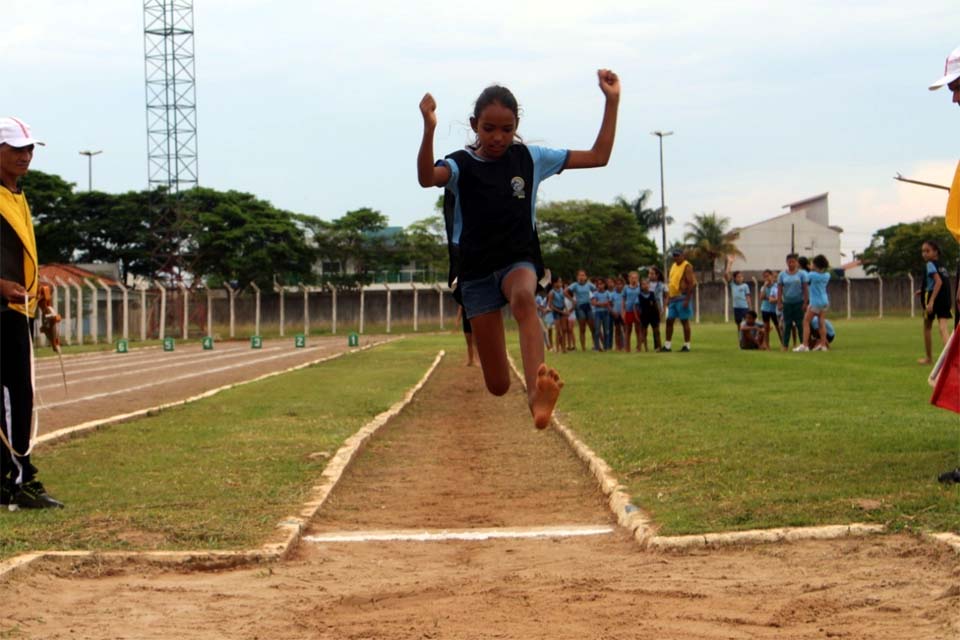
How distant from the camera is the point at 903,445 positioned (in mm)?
9547

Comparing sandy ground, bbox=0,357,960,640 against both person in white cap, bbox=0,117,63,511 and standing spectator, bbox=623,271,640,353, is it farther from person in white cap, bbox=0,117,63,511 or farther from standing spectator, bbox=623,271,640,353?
standing spectator, bbox=623,271,640,353

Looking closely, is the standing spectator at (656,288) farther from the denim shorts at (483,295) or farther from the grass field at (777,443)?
the denim shorts at (483,295)

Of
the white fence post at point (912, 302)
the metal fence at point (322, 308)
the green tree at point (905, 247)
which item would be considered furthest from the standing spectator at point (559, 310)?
the green tree at point (905, 247)

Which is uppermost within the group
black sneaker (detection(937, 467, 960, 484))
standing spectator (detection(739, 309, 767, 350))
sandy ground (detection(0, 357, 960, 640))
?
standing spectator (detection(739, 309, 767, 350))

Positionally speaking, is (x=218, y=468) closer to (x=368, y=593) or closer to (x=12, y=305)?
(x=12, y=305)

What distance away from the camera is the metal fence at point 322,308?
61156mm

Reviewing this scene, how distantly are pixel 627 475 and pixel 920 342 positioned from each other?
19649mm

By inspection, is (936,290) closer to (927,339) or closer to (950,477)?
(927,339)

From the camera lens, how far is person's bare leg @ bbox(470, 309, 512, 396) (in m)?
7.34

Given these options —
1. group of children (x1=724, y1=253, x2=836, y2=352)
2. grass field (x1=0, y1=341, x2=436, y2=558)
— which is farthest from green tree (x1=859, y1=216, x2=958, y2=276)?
grass field (x1=0, y1=341, x2=436, y2=558)

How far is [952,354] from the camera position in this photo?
8367 millimetres

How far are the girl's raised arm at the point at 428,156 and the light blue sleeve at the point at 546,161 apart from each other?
0.60 meters

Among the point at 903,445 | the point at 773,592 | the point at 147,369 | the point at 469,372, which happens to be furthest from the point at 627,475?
the point at 147,369

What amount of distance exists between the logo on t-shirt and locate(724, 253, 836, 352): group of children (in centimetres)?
1844
